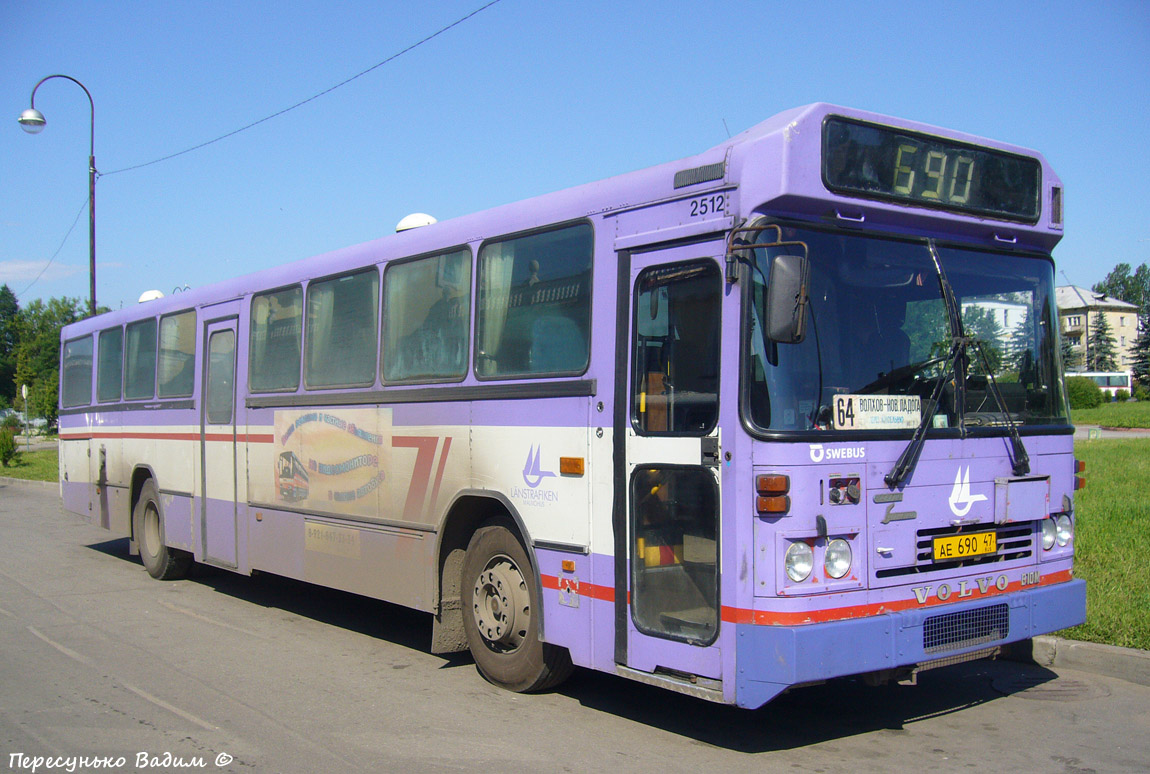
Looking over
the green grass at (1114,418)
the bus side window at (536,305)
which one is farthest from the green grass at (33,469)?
the green grass at (1114,418)

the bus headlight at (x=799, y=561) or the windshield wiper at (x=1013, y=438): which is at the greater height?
the windshield wiper at (x=1013, y=438)

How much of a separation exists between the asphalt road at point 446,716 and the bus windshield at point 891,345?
1.82m

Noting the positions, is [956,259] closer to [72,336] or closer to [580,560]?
[580,560]

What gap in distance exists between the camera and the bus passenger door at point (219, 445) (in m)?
10.3

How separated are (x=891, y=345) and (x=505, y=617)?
319 cm

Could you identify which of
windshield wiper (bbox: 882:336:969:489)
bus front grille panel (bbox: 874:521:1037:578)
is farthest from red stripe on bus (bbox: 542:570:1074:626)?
windshield wiper (bbox: 882:336:969:489)

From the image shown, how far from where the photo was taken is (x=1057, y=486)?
234 inches

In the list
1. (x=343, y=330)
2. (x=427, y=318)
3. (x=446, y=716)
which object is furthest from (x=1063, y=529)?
(x=343, y=330)

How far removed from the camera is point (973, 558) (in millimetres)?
5453

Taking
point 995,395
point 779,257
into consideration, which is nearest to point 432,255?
point 779,257

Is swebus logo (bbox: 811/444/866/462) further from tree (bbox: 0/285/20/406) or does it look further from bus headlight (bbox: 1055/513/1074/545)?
tree (bbox: 0/285/20/406)

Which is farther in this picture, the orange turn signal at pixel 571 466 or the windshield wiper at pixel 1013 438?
the orange turn signal at pixel 571 466

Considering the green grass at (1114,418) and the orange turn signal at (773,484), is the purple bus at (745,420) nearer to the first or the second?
the orange turn signal at (773,484)

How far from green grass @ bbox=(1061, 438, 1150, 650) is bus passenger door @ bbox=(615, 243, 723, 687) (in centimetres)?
363
